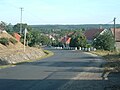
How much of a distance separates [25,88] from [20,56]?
36136mm

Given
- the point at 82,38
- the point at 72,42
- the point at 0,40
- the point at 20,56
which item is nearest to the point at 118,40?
the point at 82,38

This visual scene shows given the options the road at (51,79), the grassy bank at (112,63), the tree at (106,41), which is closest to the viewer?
the road at (51,79)

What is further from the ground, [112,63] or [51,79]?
[51,79]

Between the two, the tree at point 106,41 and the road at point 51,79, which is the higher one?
the road at point 51,79

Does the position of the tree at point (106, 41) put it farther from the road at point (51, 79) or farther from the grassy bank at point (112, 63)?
Result: the road at point (51, 79)

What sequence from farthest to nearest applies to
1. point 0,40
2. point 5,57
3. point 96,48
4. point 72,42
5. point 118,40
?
point 72,42, point 118,40, point 96,48, point 0,40, point 5,57

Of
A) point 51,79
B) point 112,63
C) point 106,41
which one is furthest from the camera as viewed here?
point 106,41

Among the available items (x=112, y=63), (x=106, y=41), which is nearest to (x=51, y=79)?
(x=112, y=63)

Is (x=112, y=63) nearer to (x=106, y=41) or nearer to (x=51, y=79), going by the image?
(x=51, y=79)

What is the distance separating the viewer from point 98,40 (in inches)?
3632

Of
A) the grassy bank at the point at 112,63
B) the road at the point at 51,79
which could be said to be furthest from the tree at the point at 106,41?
the road at the point at 51,79

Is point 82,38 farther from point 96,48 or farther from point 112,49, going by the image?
point 112,49

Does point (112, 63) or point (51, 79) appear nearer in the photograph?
point (51, 79)

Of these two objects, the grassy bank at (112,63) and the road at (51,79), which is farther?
the grassy bank at (112,63)
